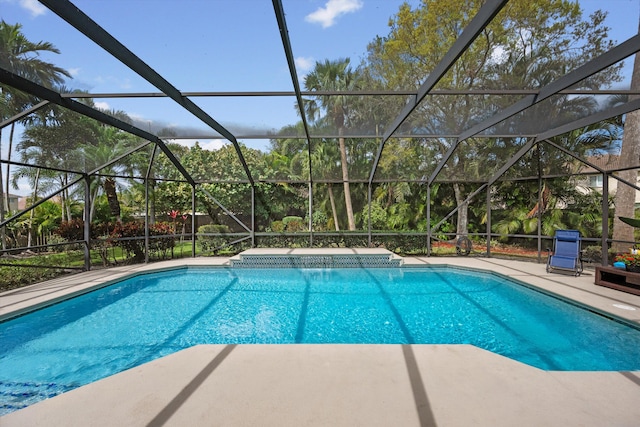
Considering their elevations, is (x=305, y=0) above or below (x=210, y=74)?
above

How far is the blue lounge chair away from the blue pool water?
4.79 feet

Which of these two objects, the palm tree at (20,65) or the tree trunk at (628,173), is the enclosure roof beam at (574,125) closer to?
the tree trunk at (628,173)

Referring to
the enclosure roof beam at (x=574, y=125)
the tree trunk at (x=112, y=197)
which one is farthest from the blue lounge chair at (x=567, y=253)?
the tree trunk at (x=112, y=197)

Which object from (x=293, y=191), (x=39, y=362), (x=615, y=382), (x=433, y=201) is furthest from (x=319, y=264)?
(x=615, y=382)

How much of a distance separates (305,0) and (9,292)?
295 inches

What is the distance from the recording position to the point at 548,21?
551 cm

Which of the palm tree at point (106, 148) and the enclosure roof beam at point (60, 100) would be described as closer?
the enclosure roof beam at point (60, 100)

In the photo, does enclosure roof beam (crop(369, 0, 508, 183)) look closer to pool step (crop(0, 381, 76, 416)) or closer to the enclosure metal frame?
the enclosure metal frame

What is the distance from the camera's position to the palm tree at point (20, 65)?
3881 millimetres

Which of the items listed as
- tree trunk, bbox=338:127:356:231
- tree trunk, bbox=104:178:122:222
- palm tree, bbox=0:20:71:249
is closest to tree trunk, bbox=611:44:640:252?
tree trunk, bbox=338:127:356:231

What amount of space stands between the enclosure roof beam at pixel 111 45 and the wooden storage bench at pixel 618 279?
8.76 m

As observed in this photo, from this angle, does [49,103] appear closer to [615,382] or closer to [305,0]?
[305,0]

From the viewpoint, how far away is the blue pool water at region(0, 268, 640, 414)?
12.4 feet

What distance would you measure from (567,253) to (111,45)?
9.91m
